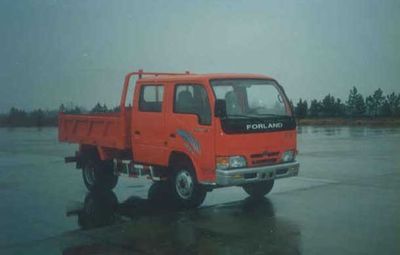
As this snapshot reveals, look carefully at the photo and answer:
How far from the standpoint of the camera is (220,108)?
844 centimetres

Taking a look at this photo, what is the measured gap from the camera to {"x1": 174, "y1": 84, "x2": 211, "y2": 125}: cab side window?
345 inches

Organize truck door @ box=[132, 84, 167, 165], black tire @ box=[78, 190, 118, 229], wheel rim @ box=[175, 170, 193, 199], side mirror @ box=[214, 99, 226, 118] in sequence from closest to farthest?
black tire @ box=[78, 190, 118, 229] → side mirror @ box=[214, 99, 226, 118] → wheel rim @ box=[175, 170, 193, 199] → truck door @ box=[132, 84, 167, 165]

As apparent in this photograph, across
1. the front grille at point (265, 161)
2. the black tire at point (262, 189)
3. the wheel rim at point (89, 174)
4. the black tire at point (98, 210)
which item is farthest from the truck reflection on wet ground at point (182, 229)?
the wheel rim at point (89, 174)

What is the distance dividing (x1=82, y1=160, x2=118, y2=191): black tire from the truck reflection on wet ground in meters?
1.64

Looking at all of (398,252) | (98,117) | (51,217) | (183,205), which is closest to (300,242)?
(398,252)

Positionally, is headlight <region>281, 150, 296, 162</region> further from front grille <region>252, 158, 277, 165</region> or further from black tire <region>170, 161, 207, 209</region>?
black tire <region>170, 161, 207, 209</region>

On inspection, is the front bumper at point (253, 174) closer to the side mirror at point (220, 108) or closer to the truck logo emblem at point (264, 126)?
the truck logo emblem at point (264, 126)

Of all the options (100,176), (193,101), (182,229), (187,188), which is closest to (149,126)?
(193,101)

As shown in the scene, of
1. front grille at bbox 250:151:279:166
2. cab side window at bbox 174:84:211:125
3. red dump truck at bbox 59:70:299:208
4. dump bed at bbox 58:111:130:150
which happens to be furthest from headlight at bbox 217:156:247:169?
dump bed at bbox 58:111:130:150

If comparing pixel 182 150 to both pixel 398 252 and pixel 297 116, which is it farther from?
pixel 398 252

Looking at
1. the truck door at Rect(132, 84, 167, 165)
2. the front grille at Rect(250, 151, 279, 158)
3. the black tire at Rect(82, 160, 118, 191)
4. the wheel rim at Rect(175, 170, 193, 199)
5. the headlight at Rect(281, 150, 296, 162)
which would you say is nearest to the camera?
the front grille at Rect(250, 151, 279, 158)

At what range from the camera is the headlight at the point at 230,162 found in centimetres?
857

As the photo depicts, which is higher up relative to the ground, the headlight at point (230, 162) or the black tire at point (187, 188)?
the headlight at point (230, 162)

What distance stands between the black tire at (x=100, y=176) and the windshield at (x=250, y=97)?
11.9ft
